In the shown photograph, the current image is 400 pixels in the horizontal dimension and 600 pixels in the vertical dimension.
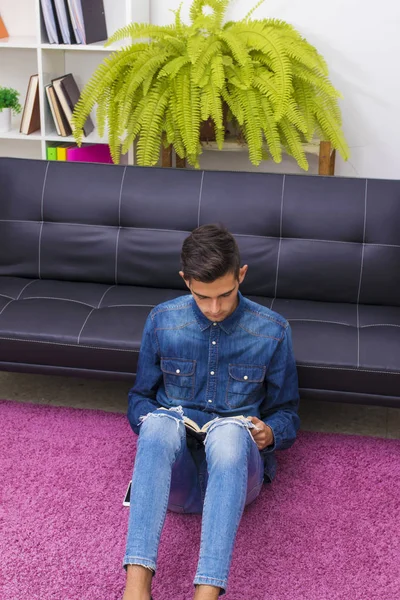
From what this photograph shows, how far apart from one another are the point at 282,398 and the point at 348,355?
35 cm

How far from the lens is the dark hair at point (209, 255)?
1.69m

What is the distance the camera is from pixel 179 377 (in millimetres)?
1903

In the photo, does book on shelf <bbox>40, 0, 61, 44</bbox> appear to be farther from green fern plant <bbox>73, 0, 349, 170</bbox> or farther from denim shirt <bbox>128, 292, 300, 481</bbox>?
denim shirt <bbox>128, 292, 300, 481</bbox>

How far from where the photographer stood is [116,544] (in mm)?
1856

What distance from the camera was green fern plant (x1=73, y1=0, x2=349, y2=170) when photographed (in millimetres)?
2898

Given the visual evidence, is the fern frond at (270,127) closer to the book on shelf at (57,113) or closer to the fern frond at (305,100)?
the fern frond at (305,100)

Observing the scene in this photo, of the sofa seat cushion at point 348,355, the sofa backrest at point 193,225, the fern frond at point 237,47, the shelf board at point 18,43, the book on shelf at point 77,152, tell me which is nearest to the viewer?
the sofa seat cushion at point 348,355

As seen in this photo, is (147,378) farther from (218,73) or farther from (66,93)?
(66,93)

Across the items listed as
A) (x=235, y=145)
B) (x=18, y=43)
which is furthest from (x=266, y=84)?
(x=18, y=43)

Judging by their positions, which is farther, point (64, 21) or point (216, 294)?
point (64, 21)

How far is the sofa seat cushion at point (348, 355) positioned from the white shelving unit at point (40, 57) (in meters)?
1.47

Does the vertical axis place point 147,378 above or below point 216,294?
below

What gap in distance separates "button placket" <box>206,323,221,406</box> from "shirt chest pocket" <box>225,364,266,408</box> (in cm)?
3

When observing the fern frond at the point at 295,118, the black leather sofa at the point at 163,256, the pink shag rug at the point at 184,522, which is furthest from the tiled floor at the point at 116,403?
the fern frond at the point at 295,118
